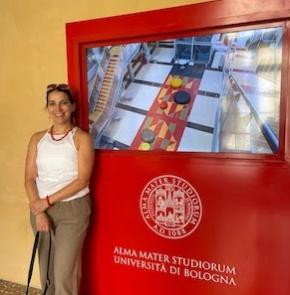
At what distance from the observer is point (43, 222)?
1867 mm

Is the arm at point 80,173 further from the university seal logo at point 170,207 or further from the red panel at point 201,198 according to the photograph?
the university seal logo at point 170,207

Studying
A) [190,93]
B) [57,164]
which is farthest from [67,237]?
[190,93]

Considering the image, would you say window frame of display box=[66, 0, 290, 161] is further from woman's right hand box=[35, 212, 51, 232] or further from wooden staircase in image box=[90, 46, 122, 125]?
woman's right hand box=[35, 212, 51, 232]

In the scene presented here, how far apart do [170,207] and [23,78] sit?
48.0 inches

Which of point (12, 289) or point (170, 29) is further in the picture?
point (12, 289)

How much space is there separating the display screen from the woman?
19 centimetres

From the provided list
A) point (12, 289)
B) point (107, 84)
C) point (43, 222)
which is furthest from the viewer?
point (12, 289)

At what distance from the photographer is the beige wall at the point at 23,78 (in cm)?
206

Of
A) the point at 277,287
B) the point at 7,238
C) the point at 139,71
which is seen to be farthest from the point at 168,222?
the point at 7,238

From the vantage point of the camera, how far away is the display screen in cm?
164

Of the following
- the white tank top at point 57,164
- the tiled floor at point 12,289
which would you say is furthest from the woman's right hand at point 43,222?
the tiled floor at point 12,289

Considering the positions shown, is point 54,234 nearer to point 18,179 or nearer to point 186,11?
point 18,179

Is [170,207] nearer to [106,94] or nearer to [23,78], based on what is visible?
[106,94]

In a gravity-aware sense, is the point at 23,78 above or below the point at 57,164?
above
